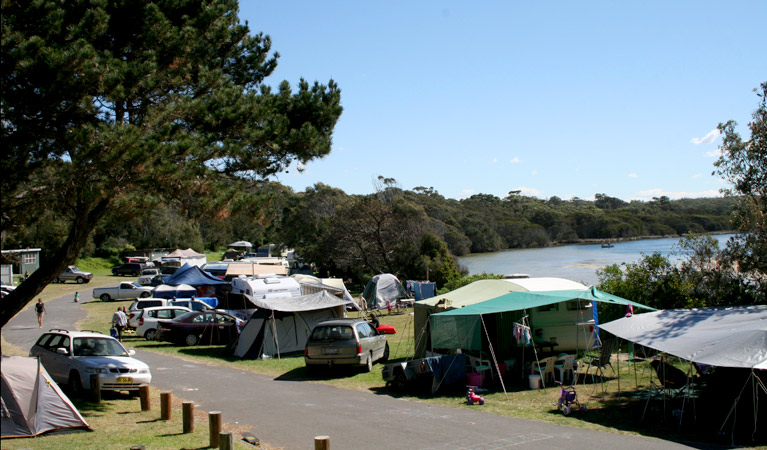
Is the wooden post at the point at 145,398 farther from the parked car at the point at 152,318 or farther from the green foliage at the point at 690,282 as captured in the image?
the green foliage at the point at 690,282

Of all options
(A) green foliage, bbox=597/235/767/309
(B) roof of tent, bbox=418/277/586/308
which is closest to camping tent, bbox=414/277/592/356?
(B) roof of tent, bbox=418/277/586/308

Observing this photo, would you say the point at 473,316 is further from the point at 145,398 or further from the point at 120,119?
the point at 120,119

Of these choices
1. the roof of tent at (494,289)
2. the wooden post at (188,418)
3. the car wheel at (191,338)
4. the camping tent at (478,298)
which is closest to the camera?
the wooden post at (188,418)

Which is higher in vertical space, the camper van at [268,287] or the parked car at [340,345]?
the camper van at [268,287]

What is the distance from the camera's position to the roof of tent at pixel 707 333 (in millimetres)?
9289

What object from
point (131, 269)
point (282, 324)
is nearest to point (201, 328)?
point (282, 324)

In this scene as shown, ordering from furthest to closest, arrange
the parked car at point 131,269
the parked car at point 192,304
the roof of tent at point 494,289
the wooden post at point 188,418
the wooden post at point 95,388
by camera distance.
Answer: the parked car at point 131,269, the parked car at point 192,304, the roof of tent at point 494,289, the wooden post at point 95,388, the wooden post at point 188,418

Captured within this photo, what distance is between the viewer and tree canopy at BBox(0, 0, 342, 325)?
10156 millimetres

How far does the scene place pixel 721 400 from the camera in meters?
10.2

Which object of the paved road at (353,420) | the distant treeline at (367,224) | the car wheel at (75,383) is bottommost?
the paved road at (353,420)

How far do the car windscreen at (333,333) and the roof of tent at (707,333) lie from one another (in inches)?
236

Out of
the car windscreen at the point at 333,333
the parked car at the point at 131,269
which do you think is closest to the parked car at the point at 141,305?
the car windscreen at the point at 333,333

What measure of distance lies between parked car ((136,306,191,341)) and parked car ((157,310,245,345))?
1.11m

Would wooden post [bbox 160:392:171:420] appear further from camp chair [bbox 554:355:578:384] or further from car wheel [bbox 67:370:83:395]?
camp chair [bbox 554:355:578:384]
